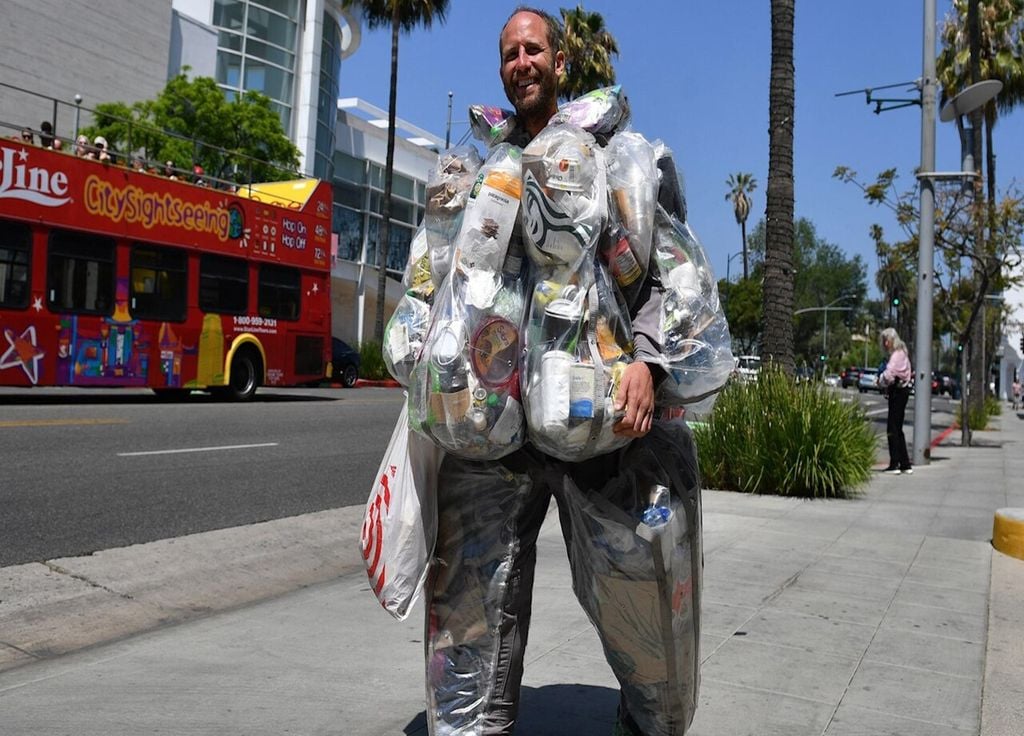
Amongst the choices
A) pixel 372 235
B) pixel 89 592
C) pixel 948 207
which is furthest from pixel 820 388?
pixel 372 235

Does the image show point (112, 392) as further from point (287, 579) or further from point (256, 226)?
point (287, 579)

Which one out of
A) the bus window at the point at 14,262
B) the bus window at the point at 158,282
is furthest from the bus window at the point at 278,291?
the bus window at the point at 14,262

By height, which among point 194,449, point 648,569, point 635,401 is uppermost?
point 635,401

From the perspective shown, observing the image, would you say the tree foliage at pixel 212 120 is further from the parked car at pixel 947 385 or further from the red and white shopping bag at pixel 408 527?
the parked car at pixel 947 385

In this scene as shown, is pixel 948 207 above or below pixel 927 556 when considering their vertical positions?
above

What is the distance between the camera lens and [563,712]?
3.38 metres

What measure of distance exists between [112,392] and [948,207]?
15727mm

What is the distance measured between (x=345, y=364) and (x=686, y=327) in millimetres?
26670

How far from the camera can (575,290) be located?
2.28 metres

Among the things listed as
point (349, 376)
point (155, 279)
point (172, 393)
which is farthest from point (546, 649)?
point (349, 376)

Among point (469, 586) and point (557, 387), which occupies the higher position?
point (557, 387)

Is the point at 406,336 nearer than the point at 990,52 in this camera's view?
Yes

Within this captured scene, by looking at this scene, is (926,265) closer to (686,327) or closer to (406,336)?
(686,327)

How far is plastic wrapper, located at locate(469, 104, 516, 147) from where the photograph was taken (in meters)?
2.63
